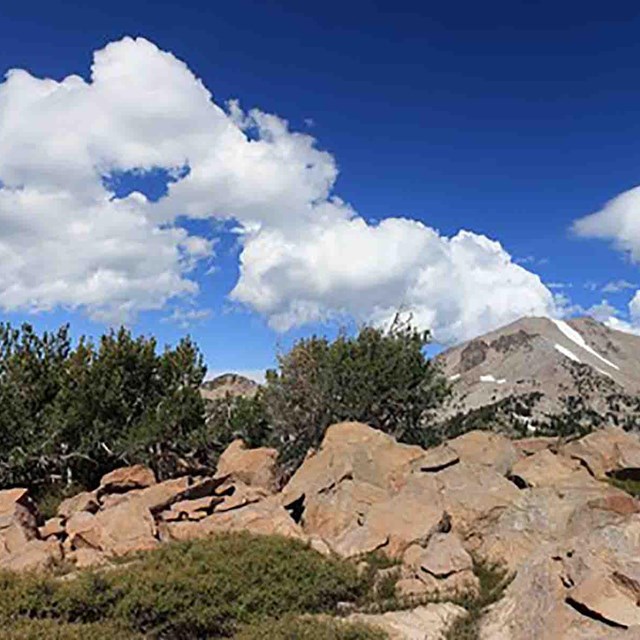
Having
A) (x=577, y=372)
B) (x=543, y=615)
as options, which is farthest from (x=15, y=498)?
(x=577, y=372)

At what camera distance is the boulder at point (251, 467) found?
1072 inches

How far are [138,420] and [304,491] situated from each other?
42.1ft

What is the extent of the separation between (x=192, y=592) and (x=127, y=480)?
13696mm

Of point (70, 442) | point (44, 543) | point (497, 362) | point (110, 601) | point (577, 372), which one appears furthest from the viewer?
point (497, 362)

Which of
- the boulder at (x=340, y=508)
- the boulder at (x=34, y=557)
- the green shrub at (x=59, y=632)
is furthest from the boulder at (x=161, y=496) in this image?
the green shrub at (x=59, y=632)

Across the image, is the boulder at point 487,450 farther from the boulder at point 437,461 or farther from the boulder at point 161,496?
the boulder at point 161,496

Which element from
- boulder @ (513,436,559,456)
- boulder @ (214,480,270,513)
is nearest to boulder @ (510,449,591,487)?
boulder @ (513,436,559,456)

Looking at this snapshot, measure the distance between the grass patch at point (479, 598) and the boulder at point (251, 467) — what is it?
1127cm

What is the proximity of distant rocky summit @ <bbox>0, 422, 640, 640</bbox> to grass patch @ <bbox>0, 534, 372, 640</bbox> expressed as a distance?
52.5 inches

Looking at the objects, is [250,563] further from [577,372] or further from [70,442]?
[577,372]

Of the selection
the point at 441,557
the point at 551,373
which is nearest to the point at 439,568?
the point at 441,557

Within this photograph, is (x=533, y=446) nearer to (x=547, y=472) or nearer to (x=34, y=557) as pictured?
(x=547, y=472)

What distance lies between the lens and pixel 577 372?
115750 millimetres

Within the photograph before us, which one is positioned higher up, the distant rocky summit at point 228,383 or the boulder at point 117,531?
the distant rocky summit at point 228,383
